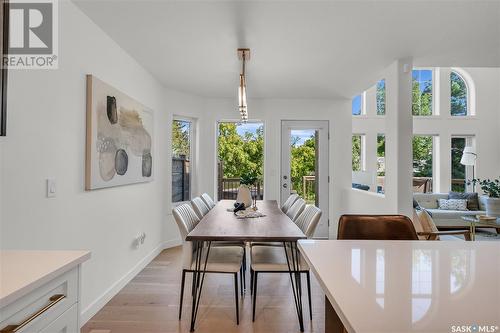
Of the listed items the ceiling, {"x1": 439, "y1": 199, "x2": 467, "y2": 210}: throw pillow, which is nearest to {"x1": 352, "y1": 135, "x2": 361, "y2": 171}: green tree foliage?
{"x1": 439, "y1": 199, "x2": 467, "y2": 210}: throw pillow

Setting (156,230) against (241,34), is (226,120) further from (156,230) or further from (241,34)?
(241,34)

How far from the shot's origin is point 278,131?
17.0 ft

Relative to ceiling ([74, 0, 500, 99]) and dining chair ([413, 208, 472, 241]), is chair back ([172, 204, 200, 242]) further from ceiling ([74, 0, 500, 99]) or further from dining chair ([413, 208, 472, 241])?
dining chair ([413, 208, 472, 241])

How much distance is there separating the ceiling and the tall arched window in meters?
4.30

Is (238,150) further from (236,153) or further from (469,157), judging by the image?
(469,157)

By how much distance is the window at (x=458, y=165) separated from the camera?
23.1 ft

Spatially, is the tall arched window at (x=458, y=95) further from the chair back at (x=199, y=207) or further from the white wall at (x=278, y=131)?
the chair back at (x=199, y=207)

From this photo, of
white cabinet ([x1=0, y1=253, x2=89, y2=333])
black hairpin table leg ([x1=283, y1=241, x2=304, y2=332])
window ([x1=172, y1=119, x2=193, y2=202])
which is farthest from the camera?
window ([x1=172, y1=119, x2=193, y2=202])

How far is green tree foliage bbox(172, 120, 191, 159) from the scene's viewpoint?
473 cm

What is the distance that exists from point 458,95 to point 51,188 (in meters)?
8.59

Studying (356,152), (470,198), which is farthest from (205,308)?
(470,198)

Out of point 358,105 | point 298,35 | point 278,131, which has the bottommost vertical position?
point 278,131

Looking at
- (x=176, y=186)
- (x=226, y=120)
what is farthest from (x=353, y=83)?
(x=176, y=186)

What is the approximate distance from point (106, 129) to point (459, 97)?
806 cm
